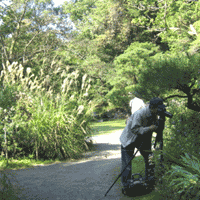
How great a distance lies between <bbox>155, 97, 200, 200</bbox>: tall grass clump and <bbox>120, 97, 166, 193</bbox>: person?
0.36 m

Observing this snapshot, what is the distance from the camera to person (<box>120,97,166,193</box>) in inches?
147

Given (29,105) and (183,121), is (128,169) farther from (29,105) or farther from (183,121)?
(29,105)

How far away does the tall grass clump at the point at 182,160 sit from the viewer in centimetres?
249

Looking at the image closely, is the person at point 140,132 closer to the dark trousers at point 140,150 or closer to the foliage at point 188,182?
the dark trousers at point 140,150

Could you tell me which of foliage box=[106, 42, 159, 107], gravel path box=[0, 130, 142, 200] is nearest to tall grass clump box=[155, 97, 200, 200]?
gravel path box=[0, 130, 142, 200]

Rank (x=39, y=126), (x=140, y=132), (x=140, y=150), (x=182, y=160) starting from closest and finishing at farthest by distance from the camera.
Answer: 1. (x=182, y=160)
2. (x=140, y=132)
3. (x=140, y=150)
4. (x=39, y=126)

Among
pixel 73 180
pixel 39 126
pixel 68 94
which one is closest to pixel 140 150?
pixel 73 180

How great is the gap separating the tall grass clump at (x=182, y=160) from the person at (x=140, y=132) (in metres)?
0.36

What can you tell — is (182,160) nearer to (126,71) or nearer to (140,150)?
(140,150)

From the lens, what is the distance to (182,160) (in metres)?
3.25

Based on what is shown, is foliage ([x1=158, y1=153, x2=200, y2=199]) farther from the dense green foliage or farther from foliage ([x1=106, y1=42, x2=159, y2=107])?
foliage ([x1=106, y1=42, x2=159, y2=107])

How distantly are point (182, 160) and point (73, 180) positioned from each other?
275 cm

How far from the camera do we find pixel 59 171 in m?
6.18

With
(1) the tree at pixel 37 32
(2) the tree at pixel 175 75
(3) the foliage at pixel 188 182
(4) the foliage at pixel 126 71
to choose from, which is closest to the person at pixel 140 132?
(3) the foliage at pixel 188 182
